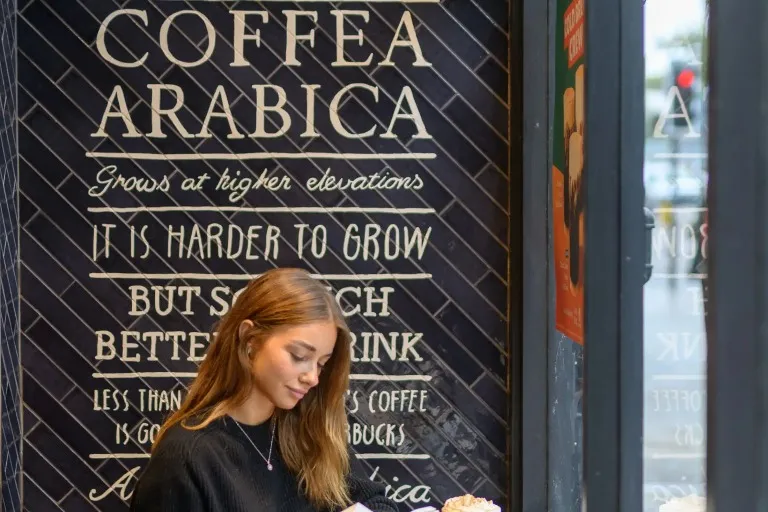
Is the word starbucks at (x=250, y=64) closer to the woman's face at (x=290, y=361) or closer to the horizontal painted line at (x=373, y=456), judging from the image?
the horizontal painted line at (x=373, y=456)

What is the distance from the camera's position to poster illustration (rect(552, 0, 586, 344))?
2.47 meters

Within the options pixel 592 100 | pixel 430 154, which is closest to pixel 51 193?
pixel 430 154

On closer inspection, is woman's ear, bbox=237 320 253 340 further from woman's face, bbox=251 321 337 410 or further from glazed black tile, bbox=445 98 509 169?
glazed black tile, bbox=445 98 509 169

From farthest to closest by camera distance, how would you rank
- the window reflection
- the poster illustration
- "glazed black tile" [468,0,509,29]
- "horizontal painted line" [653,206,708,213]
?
"glazed black tile" [468,0,509,29] < the poster illustration < "horizontal painted line" [653,206,708,213] < the window reflection

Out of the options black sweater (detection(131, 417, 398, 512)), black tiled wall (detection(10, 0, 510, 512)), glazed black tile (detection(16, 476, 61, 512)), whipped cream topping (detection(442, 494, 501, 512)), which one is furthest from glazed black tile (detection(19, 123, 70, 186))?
whipped cream topping (detection(442, 494, 501, 512))

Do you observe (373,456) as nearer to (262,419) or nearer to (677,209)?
(262,419)

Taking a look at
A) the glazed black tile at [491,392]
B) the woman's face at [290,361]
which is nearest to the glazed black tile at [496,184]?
the glazed black tile at [491,392]

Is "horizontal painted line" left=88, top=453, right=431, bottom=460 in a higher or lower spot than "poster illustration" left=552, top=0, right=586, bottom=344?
lower

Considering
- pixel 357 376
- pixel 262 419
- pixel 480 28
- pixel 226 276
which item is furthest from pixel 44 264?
pixel 480 28

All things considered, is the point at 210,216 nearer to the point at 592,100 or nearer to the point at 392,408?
the point at 392,408

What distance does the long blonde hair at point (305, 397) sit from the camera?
233 cm

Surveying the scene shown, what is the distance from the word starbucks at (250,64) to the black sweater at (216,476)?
154 centimetres

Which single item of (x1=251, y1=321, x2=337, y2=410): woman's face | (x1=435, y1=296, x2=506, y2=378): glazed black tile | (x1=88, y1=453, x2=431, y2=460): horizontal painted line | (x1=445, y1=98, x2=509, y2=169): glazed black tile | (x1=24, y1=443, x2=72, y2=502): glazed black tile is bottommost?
(x1=24, y1=443, x2=72, y2=502): glazed black tile

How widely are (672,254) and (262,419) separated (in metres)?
1.13
